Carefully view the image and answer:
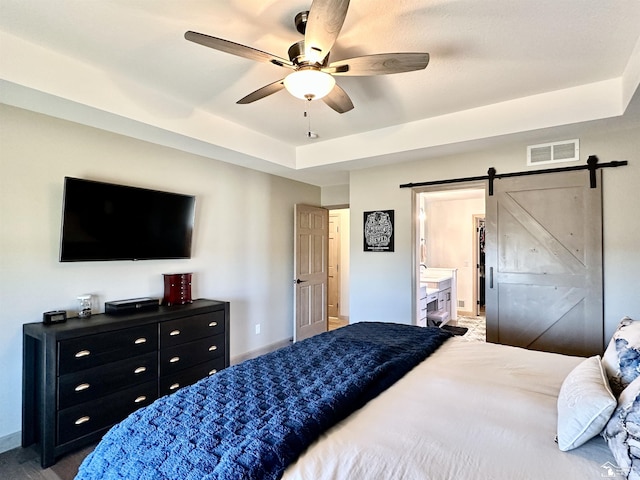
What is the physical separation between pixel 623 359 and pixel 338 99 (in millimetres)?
1982

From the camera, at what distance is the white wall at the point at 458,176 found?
2861 mm

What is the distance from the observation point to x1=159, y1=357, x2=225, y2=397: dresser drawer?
9.41ft

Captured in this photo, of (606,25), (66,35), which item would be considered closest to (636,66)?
(606,25)

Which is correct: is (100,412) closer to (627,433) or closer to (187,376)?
(187,376)

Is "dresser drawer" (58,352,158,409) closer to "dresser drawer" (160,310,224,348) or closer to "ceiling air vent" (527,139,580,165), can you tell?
"dresser drawer" (160,310,224,348)

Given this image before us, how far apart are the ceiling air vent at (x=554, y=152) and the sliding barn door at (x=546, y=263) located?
14 cm

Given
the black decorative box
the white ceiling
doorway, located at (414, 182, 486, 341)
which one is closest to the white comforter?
the white ceiling

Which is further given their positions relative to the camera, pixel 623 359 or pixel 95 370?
pixel 95 370

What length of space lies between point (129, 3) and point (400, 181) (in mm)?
3063

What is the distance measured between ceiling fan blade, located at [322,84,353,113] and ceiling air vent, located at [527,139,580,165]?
2.07m

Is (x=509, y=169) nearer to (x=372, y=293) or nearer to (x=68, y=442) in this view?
(x=372, y=293)

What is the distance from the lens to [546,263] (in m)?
3.22

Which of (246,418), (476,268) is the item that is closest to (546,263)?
(246,418)

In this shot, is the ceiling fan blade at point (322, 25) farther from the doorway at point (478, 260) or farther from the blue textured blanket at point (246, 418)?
the doorway at point (478, 260)
